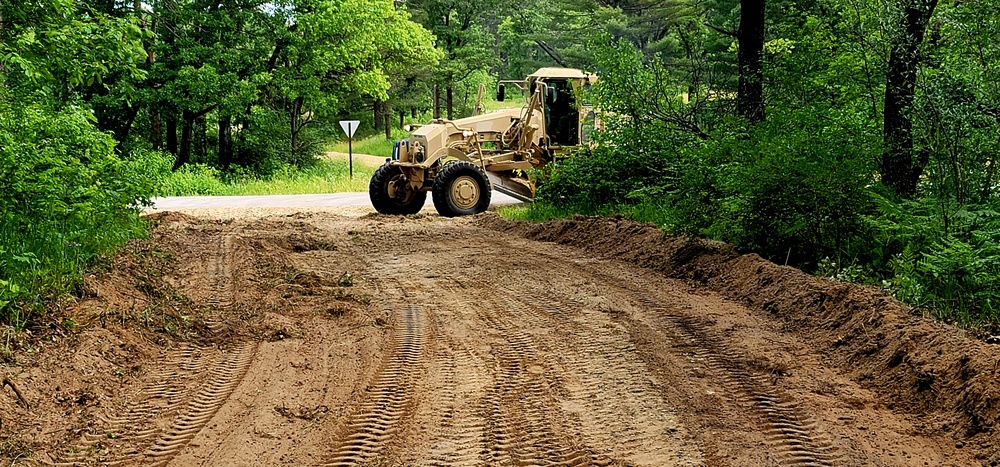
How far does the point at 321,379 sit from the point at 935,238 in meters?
4.78

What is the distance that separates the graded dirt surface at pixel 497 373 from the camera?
4168mm

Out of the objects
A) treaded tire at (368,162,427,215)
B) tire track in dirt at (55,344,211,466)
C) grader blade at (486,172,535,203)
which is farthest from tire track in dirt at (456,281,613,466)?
grader blade at (486,172,535,203)

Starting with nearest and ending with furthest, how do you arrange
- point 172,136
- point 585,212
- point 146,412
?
1. point 146,412
2. point 585,212
3. point 172,136

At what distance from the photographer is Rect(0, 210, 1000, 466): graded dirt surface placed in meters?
4.17

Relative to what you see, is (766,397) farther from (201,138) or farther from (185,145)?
(201,138)

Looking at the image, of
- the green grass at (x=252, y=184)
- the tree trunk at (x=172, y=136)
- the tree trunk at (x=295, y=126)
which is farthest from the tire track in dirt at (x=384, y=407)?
the tree trunk at (x=295, y=126)

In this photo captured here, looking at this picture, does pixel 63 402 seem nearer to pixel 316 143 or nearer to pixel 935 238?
pixel 935 238

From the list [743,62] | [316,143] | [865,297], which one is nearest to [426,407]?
[865,297]

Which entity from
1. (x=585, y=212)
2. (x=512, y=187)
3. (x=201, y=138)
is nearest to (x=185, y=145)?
(x=201, y=138)

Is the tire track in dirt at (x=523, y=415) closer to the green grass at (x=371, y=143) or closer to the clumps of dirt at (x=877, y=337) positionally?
the clumps of dirt at (x=877, y=337)

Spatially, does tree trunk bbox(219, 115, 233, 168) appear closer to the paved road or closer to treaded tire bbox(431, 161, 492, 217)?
the paved road

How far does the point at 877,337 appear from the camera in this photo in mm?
5633

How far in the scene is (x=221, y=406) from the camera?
484 centimetres

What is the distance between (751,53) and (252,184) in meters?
22.1
